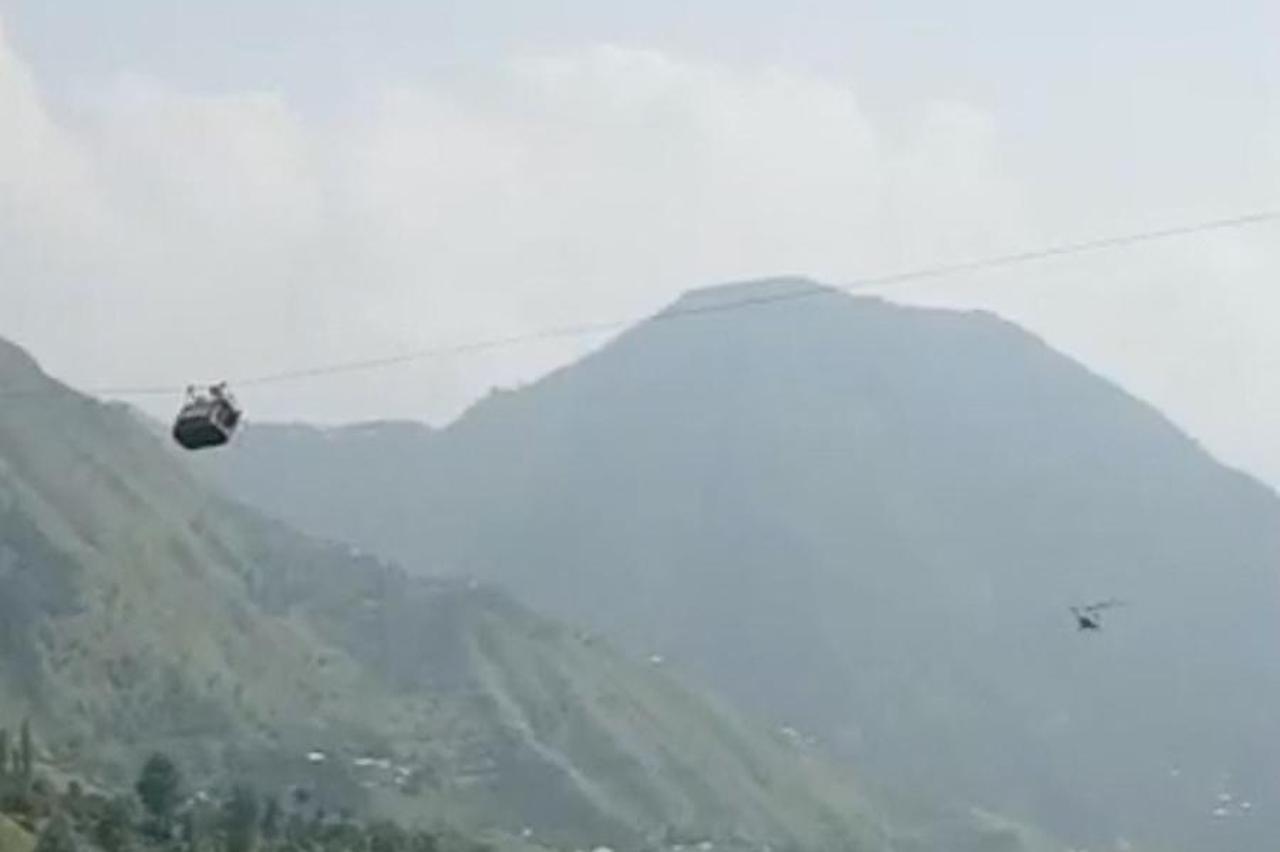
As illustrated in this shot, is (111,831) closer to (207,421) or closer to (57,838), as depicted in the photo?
(57,838)

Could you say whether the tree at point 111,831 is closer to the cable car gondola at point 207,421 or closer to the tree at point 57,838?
the tree at point 57,838

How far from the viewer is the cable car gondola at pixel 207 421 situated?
57406 millimetres

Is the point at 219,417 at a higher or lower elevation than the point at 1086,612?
higher

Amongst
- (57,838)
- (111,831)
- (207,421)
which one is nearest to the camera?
(207,421)

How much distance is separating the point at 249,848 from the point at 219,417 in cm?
14370

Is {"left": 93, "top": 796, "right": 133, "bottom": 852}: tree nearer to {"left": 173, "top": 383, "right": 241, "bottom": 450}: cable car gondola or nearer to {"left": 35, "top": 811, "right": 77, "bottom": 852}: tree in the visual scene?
{"left": 35, "top": 811, "right": 77, "bottom": 852}: tree

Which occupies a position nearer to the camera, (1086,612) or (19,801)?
(1086,612)

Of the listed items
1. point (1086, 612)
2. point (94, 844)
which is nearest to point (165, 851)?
point (94, 844)

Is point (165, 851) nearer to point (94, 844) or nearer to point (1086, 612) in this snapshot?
point (94, 844)

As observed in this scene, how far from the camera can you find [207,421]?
190ft

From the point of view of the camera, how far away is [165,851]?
182875mm

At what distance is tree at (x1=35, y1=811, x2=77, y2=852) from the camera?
163125 mm

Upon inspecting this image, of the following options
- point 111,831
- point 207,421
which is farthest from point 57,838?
point 207,421

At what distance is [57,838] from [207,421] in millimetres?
114674
